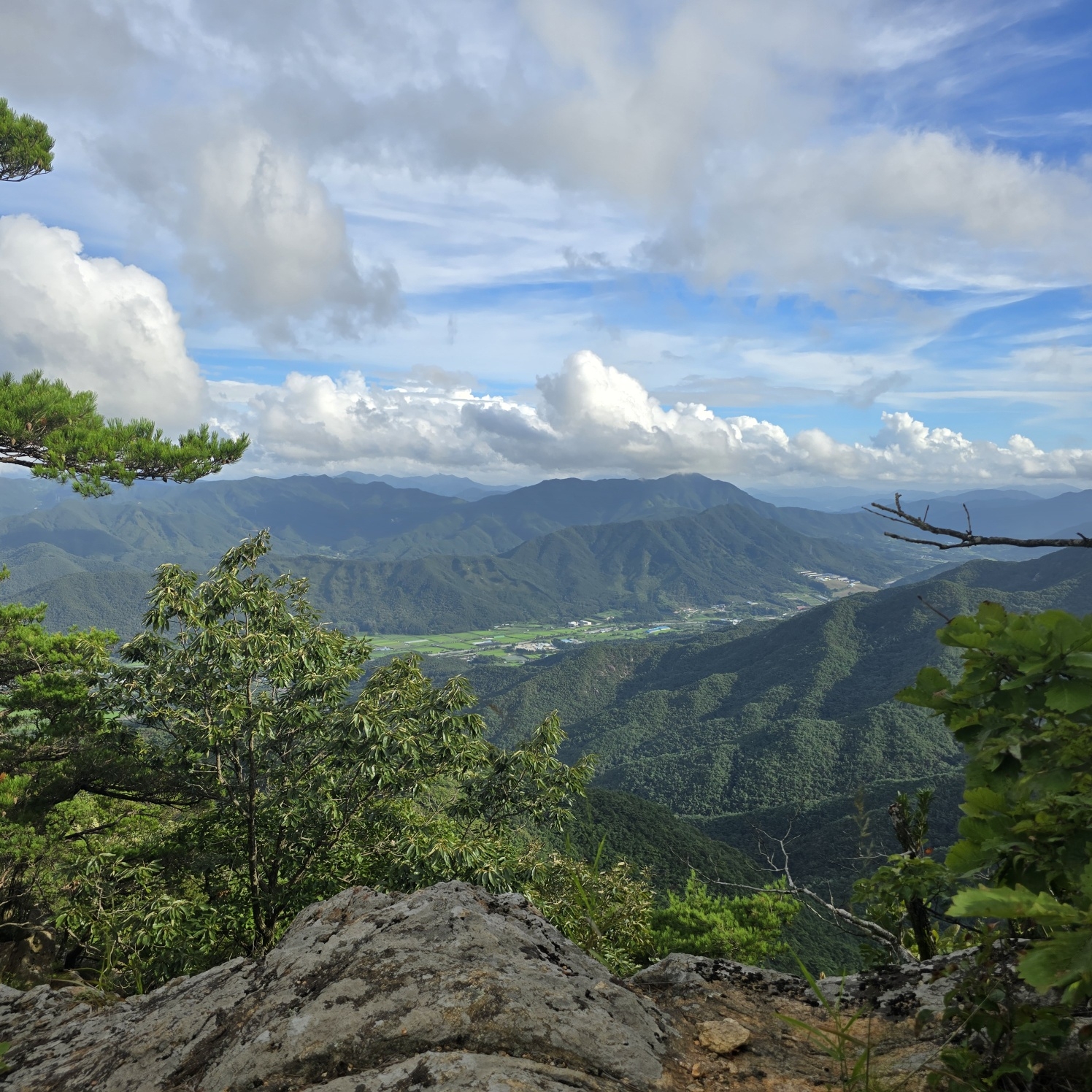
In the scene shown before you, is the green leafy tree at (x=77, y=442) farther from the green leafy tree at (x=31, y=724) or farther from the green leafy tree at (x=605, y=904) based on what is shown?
the green leafy tree at (x=605, y=904)

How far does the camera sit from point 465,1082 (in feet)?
10.7

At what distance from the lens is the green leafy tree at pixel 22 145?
43.8 ft

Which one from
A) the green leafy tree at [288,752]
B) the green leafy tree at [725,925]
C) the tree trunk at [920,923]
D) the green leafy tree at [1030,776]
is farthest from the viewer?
the green leafy tree at [725,925]

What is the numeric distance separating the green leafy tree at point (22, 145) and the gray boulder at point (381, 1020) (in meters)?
16.8

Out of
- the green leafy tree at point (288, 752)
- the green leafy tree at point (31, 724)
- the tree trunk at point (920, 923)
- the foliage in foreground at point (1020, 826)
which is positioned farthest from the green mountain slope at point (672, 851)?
the foliage in foreground at point (1020, 826)

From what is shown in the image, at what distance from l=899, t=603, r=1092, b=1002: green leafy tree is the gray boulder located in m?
2.69

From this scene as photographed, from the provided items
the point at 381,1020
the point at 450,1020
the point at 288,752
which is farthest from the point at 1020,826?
the point at 288,752

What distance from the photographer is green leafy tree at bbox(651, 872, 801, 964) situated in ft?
54.5

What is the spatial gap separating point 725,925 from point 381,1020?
17.1 metres

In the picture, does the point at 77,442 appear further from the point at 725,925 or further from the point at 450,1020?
the point at 725,925

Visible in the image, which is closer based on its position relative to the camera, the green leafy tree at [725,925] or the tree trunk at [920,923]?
the tree trunk at [920,923]

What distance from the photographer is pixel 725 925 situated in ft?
58.2

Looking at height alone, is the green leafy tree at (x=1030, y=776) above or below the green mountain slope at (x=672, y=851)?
above

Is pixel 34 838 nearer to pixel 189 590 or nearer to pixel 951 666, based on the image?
pixel 189 590
